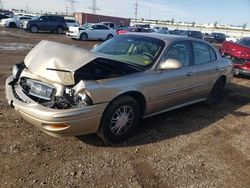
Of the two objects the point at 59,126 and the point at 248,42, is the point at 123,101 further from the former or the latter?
the point at 248,42

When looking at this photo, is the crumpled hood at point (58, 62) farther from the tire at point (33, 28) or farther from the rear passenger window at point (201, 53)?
the tire at point (33, 28)

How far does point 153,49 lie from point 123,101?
4.06 feet

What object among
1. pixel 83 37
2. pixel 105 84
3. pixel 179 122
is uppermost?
pixel 105 84

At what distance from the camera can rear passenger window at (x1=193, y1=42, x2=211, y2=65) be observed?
5.31m

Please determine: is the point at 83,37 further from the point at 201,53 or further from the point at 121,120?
the point at 121,120

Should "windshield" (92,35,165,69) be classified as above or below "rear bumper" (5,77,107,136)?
above

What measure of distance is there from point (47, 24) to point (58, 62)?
2637 cm

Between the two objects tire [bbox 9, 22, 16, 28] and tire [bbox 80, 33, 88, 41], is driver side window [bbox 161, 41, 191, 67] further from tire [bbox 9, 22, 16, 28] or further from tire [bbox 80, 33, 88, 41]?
tire [bbox 9, 22, 16, 28]

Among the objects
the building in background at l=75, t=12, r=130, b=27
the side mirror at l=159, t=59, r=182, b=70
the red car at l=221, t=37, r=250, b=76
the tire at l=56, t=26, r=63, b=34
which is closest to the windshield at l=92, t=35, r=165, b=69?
the side mirror at l=159, t=59, r=182, b=70

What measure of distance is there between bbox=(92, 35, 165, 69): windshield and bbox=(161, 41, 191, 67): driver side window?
6.7 inches

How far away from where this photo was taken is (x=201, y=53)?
5.54 meters

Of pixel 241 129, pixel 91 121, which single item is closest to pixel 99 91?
pixel 91 121

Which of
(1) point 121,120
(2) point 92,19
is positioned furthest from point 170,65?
(2) point 92,19

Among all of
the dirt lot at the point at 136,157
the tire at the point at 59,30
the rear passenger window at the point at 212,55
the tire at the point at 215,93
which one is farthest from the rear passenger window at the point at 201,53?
the tire at the point at 59,30
